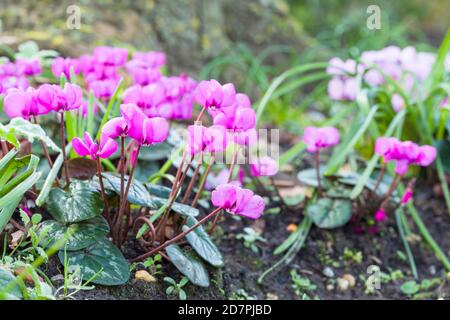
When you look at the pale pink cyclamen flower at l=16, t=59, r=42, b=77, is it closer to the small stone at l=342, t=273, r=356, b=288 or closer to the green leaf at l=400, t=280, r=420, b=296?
the small stone at l=342, t=273, r=356, b=288

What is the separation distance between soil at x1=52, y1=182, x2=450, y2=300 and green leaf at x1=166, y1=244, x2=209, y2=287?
0.08 m

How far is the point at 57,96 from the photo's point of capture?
1.46 m

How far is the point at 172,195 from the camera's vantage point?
156cm

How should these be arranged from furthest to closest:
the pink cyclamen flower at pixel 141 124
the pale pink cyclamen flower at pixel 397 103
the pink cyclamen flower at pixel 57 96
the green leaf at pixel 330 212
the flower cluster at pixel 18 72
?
the pale pink cyclamen flower at pixel 397 103 → the green leaf at pixel 330 212 → the flower cluster at pixel 18 72 → the pink cyclamen flower at pixel 57 96 → the pink cyclamen flower at pixel 141 124

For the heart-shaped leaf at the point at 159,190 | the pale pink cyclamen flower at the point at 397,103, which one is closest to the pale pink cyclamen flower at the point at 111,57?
the heart-shaped leaf at the point at 159,190

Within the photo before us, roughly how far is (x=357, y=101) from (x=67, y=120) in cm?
105

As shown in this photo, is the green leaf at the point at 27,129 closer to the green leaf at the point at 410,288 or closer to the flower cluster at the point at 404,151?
the flower cluster at the point at 404,151

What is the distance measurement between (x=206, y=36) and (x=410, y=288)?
197 centimetres

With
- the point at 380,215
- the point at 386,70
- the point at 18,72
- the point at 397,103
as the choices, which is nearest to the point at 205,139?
the point at 18,72

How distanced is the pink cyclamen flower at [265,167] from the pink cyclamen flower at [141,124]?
0.52 m

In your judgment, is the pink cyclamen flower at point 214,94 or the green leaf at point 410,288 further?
the green leaf at point 410,288

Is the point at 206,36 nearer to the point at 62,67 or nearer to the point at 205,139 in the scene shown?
the point at 62,67

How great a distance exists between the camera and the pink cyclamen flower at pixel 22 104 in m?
1.44
